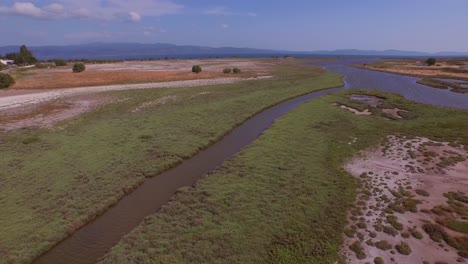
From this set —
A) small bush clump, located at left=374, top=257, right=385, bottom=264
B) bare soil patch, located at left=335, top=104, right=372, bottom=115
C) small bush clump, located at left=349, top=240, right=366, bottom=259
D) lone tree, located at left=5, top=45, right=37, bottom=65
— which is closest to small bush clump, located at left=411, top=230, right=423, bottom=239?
small bush clump, located at left=374, top=257, right=385, bottom=264

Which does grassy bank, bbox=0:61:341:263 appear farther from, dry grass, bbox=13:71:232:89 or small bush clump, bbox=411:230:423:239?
→ dry grass, bbox=13:71:232:89

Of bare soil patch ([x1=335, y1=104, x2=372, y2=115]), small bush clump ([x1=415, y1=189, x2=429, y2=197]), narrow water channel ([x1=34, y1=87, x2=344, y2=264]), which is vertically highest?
bare soil patch ([x1=335, y1=104, x2=372, y2=115])

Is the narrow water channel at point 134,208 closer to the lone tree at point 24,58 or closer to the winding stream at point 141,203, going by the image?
the winding stream at point 141,203

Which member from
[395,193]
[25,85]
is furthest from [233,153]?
[25,85]

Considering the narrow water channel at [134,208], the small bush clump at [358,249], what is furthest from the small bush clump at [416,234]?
the narrow water channel at [134,208]

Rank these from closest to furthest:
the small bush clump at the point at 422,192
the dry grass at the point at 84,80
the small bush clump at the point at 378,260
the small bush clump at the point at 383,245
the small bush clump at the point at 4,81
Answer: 1. the small bush clump at the point at 378,260
2. the small bush clump at the point at 383,245
3. the small bush clump at the point at 422,192
4. the small bush clump at the point at 4,81
5. the dry grass at the point at 84,80

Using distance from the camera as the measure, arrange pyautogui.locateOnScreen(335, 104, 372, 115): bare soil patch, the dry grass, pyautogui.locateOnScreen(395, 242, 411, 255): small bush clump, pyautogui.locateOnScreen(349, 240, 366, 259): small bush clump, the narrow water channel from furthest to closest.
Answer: the dry grass
pyautogui.locateOnScreen(335, 104, 372, 115): bare soil patch
the narrow water channel
pyautogui.locateOnScreen(395, 242, 411, 255): small bush clump
pyautogui.locateOnScreen(349, 240, 366, 259): small bush clump
